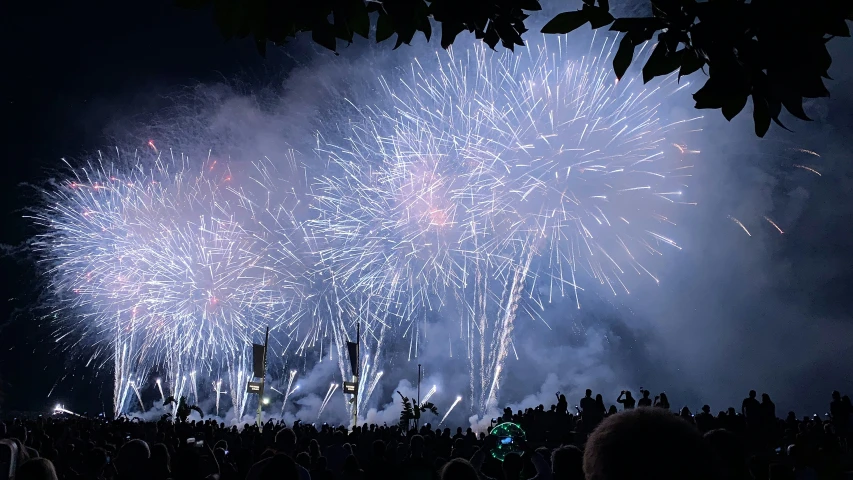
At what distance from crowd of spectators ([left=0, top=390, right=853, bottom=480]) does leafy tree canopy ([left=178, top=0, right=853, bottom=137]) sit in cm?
158

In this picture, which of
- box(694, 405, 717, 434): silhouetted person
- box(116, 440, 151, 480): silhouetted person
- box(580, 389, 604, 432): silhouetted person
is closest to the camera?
box(116, 440, 151, 480): silhouetted person

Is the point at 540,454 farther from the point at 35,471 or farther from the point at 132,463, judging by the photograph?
the point at 35,471

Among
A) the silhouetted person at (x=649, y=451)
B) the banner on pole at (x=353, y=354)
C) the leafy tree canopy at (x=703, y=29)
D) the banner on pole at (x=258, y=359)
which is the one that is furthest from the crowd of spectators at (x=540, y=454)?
the banner on pole at (x=353, y=354)

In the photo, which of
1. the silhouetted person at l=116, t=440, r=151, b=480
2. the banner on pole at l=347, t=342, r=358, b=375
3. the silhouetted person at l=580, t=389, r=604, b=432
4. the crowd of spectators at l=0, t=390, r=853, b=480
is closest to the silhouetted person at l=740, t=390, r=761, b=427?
the crowd of spectators at l=0, t=390, r=853, b=480

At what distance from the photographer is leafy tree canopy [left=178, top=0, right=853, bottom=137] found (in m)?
2.47

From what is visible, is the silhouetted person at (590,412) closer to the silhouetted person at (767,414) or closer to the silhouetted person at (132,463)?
the silhouetted person at (767,414)

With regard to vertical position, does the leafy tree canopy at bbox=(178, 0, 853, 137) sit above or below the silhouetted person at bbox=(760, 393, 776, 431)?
above

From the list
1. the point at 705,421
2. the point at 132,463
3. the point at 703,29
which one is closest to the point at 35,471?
the point at 132,463

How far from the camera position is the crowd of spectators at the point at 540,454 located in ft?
5.58

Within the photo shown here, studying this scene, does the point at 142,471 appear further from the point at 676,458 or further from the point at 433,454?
the point at 433,454

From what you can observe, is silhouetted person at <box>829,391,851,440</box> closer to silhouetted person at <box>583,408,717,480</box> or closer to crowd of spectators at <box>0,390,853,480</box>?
crowd of spectators at <box>0,390,853,480</box>

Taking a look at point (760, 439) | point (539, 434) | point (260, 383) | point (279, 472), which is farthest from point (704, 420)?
point (260, 383)

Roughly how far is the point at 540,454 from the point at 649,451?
17.1 feet

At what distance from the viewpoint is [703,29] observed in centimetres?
260
